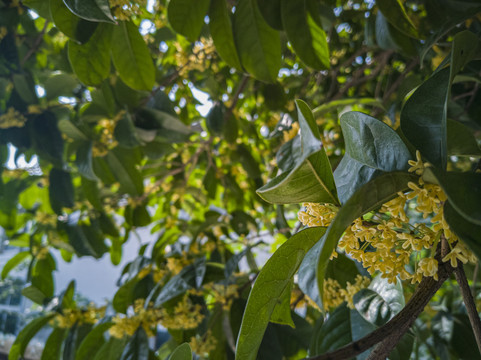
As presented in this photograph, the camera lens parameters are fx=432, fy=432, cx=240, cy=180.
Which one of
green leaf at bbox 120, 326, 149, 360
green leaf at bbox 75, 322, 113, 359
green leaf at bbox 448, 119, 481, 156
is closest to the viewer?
green leaf at bbox 448, 119, 481, 156

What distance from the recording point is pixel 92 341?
97cm

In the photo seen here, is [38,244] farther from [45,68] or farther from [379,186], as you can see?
[379,186]

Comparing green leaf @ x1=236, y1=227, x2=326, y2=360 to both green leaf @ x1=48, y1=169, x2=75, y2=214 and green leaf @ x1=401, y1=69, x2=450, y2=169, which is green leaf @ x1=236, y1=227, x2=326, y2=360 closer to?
green leaf @ x1=401, y1=69, x2=450, y2=169

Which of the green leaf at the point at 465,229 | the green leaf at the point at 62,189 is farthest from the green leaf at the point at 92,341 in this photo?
the green leaf at the point at 465,229

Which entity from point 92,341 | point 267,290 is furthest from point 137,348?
point 267,290

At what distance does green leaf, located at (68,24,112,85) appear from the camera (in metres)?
0.71

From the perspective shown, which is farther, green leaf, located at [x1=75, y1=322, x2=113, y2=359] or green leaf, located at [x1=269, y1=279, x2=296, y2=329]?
green leaf, located at [x1=75, y1=322, x2=113, y2=359]

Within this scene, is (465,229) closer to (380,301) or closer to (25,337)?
(380,301)

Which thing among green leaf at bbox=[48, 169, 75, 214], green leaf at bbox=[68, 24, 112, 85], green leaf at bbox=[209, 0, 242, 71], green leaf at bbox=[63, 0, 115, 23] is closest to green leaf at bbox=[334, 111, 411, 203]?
green leaf at bbox=[63, 0, 115, 23]

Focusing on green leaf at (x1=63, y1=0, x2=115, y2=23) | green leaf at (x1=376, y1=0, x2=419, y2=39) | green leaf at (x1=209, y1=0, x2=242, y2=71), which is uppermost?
green leaf at (x1=209, y1=0, x2=242, y2=71)

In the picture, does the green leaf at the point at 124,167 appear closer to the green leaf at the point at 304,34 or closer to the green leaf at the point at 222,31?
the green leaf at the point at 222,31

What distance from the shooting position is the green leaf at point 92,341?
0.96m

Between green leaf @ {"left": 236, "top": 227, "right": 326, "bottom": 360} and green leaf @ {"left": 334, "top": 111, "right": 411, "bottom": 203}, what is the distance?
0.05 metres

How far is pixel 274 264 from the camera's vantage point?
0.36 m
